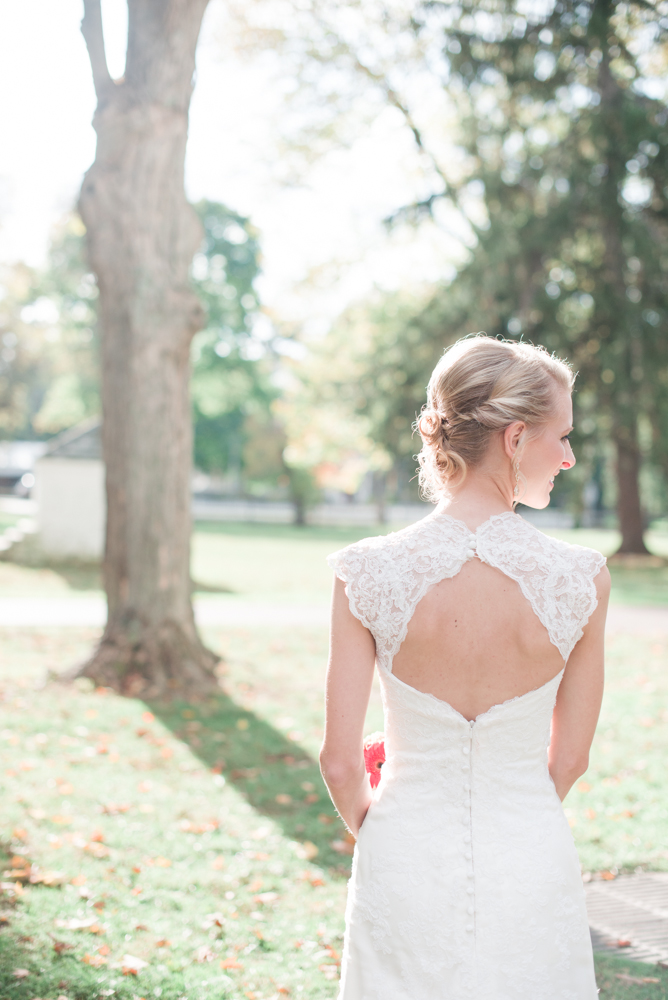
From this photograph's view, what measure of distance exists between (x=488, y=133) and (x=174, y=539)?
1352 centimetres

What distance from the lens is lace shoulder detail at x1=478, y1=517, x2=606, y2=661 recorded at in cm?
184

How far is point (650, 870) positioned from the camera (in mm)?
4551

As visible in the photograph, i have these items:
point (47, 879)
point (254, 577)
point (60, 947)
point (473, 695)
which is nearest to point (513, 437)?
point (473, 695)

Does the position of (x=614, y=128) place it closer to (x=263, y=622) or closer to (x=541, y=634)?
(x=263, y=622)

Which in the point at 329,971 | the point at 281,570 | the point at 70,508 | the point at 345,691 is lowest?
the point at 281,570

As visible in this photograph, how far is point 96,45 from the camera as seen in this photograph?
780cm

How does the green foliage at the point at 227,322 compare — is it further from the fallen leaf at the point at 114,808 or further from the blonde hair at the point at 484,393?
the blonde hair at the point at 484,393

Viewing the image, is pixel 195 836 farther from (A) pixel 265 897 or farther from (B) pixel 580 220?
(B) pixel 580 220

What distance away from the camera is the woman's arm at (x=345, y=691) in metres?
1.88

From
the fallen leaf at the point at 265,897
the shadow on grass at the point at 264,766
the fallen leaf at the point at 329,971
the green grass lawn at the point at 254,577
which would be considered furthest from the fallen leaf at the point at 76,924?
the green grass lawn at the point at 254,577

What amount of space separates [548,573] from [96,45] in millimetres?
7827

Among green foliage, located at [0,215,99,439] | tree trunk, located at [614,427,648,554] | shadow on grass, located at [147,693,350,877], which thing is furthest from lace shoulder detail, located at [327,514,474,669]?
green foliage, located at [0,215,99,439]

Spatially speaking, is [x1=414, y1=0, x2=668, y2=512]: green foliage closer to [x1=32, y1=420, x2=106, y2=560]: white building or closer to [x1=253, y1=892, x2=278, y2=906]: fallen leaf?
[x1=32, y1=420, x2=106, y2=560]: white building

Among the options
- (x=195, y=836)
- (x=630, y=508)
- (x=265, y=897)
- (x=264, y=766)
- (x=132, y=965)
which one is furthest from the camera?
(x=630, y=508)
